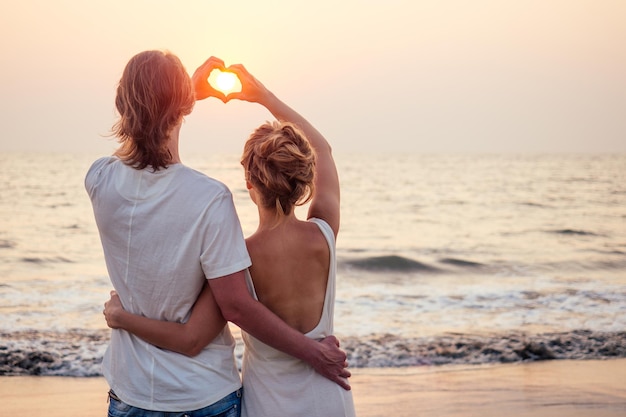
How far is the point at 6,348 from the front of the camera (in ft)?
22.1

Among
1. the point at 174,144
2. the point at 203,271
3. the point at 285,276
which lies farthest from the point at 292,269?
the point at 174,144

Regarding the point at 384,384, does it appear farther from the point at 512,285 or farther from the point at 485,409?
the point at 512,285

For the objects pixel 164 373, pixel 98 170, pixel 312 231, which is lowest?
pixel 164 373

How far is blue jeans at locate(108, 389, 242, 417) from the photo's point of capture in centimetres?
206

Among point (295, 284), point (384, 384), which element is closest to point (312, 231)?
point (295, 284)

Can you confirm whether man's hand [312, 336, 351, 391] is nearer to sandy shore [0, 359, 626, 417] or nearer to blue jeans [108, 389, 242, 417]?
blue jeans [108, 389, 242, 417]

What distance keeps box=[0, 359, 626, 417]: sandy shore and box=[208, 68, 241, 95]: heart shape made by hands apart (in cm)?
299

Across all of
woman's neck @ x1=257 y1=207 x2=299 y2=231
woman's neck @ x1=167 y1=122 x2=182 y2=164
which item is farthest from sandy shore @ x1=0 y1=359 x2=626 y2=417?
woman's neck @ x1=167 y1=122 x2=182 y2=164

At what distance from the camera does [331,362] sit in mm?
2227

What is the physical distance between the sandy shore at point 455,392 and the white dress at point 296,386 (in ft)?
8.68

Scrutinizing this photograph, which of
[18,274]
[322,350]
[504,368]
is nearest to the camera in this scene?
[322,350]

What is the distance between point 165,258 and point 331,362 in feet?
2.00

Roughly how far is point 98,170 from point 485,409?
366 centimetres

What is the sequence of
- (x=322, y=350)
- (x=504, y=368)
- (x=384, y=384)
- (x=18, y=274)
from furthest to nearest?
(x=18, y=274), (x=504, y=368), (x=384, y=384), (x=322, y=350)
